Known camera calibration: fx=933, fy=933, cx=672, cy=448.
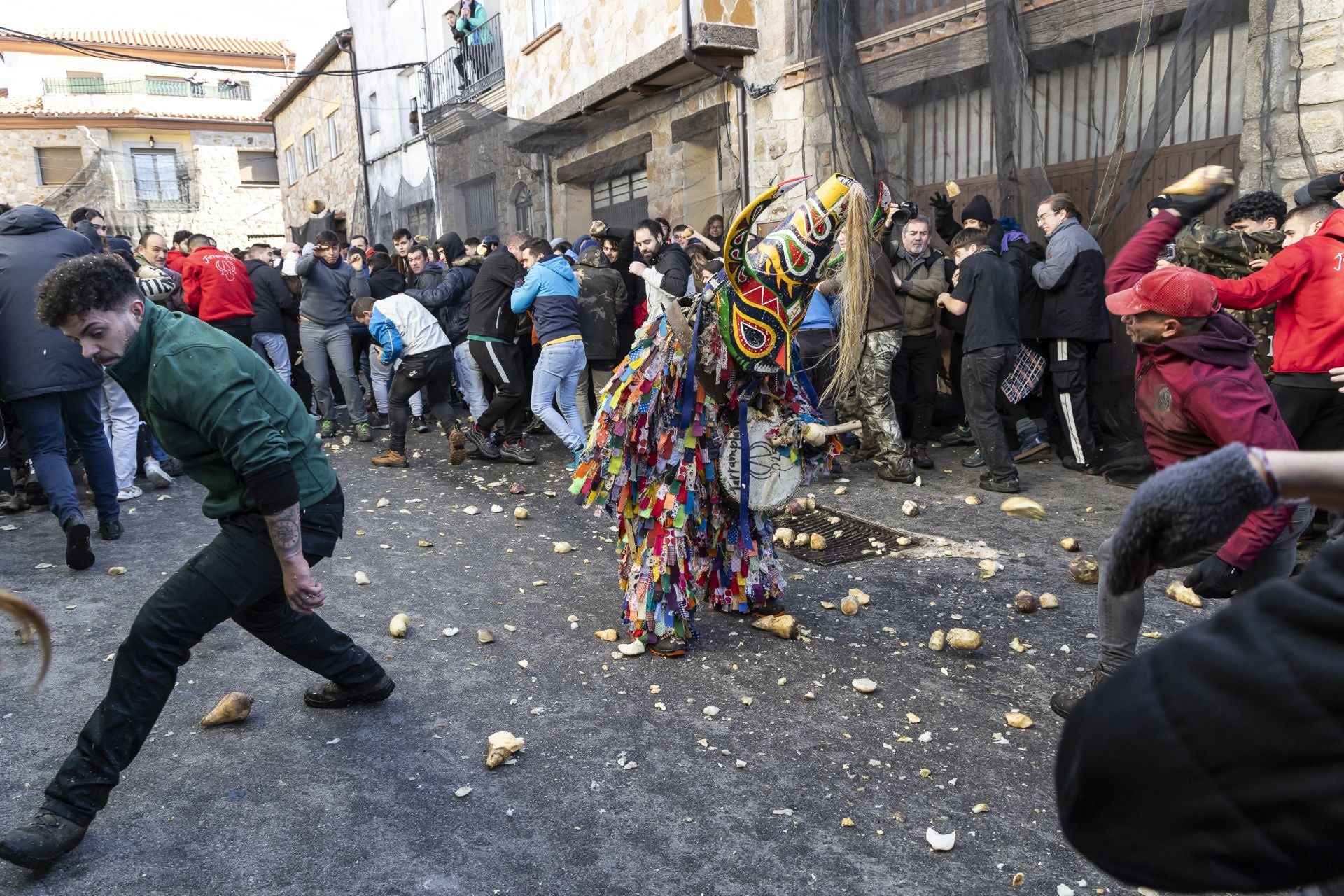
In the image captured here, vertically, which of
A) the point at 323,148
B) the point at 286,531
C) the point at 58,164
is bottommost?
the point at 286,531

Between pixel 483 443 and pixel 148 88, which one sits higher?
pixel 148 88

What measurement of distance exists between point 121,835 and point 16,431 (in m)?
5.39

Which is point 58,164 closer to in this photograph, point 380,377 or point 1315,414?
point 380,377

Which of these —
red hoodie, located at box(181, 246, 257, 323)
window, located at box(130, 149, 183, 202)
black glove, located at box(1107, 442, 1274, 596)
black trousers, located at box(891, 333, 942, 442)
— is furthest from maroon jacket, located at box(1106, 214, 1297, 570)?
window, located at box(130, 149, 183, 202)

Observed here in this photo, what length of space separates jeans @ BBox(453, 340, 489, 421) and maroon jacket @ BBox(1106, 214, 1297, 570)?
666 centimetres

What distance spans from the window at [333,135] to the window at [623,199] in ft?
41.1

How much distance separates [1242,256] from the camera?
544cm

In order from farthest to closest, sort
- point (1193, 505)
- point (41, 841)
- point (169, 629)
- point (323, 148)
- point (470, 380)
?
point (323, 148), point (470, 380), point (169, 629), point (41, 841), point (1193, 505)

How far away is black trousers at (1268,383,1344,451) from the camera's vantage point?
15.7ft

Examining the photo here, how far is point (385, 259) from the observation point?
1045cm

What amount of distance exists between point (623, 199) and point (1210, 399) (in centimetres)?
1050

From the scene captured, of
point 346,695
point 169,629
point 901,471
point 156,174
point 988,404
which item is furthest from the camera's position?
point 156,174

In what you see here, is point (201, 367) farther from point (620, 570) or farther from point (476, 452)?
point (476, 452)

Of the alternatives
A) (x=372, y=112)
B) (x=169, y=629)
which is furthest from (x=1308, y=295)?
(x=372, y=112)
